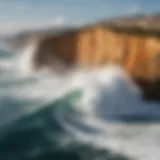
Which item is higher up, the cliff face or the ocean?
the cliff face

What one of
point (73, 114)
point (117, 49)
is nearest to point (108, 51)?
point (117, 49)

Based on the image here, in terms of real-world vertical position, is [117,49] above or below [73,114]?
above

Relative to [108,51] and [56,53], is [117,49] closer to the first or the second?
[108,51]

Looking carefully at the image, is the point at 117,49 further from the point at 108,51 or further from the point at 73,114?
the point at 73,114

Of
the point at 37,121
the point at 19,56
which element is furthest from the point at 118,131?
the point at 19,56

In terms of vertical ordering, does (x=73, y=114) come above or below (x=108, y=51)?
below
